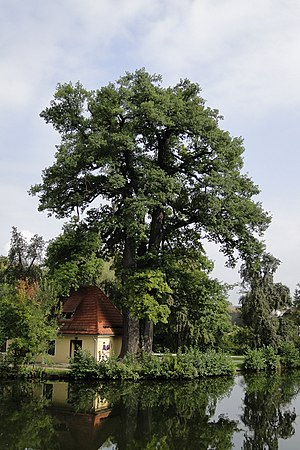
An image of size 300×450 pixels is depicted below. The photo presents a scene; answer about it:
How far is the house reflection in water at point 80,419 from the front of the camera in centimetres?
1041

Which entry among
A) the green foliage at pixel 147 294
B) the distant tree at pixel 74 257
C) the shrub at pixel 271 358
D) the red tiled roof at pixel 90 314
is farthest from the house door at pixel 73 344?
the shrub at pixel 271 358

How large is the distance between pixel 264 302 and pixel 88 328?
1339cm

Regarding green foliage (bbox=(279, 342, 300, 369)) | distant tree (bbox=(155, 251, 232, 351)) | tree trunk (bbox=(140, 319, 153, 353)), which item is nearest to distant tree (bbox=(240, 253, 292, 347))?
green foliage (bbox=(279, 342, 300, 369))

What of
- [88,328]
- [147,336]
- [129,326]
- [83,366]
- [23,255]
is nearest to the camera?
[83,366]

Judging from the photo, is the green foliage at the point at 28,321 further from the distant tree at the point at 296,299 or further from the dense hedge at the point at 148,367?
the distant tree at the point at 296,299

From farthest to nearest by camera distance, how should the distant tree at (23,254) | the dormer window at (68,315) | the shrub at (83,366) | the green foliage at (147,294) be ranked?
the distant tree at (23,254) → the dormer window at (68,315) → the green foliage at (147,294) → the shrub at (83,366)

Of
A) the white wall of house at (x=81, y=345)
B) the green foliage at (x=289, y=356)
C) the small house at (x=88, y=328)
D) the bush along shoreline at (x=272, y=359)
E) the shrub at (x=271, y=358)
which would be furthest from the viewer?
the green foliage at (x=289, y=356)

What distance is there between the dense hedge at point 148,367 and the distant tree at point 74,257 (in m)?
3.48

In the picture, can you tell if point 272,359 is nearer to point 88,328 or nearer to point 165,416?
point 88,328

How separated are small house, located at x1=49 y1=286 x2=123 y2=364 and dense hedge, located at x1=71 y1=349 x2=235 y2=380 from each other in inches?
81.4

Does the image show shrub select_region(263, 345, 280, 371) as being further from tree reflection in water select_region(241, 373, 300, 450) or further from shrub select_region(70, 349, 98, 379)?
shrub select_region(70, 349, 98, 379)

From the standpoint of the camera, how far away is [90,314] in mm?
25016

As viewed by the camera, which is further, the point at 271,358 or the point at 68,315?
the point at 271,358

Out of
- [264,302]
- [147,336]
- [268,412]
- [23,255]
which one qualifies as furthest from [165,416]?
[23,255]
